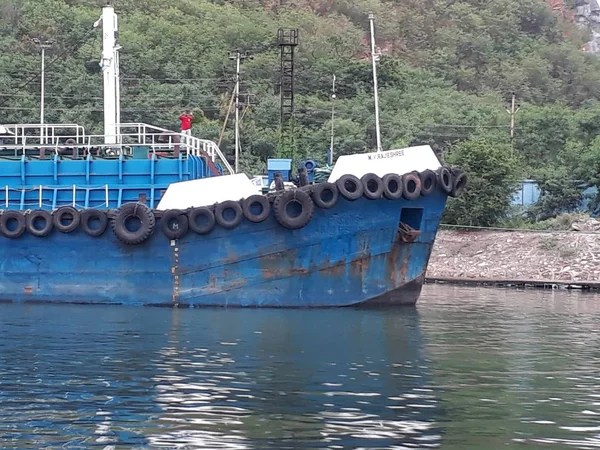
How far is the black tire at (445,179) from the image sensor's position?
21253mm

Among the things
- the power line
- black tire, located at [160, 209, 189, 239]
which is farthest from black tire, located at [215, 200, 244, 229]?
the power line

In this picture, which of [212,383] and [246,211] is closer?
[212,383]

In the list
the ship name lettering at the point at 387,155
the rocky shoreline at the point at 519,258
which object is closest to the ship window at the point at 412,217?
the ship name lettering at the point at 387,155

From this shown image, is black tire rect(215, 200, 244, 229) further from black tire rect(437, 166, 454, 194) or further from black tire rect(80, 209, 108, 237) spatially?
black tire rect(437, 166, 454, 194)

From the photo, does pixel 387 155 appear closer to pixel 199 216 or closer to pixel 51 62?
pixel 199 216

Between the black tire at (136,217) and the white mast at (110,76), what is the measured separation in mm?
2937

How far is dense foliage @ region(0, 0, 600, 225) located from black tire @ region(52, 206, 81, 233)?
7735mm

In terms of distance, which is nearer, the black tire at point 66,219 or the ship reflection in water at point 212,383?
the ship reflection in water at point 212,383

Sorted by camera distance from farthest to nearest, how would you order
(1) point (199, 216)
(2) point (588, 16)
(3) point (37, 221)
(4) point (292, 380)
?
1. (2) point (588, 16)
2. (3) point (37, 221)
3. (1) point (199, 216)
4. (4) point (292, 380)

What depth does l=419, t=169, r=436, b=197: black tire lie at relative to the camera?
21.1 m

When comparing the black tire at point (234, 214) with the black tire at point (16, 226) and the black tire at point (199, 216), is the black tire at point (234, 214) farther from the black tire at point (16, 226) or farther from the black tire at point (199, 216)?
the black tire at point (16, 226)

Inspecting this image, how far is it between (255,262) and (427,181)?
3.67 m

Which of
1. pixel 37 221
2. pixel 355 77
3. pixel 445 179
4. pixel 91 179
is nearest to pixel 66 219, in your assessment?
pixel 37 221

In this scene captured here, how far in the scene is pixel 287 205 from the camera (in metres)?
20.6
